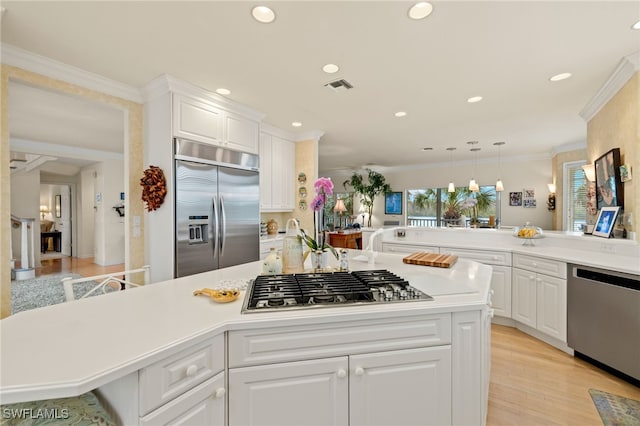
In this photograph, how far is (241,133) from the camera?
354cm

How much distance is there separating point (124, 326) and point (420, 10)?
7.45ft

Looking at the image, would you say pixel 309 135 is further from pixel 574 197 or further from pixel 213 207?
pixel 574 197

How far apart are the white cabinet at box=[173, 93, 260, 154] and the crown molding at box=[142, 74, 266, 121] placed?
4 centimetres

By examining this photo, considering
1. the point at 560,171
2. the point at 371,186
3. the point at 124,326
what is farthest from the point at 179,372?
the point at 371,186

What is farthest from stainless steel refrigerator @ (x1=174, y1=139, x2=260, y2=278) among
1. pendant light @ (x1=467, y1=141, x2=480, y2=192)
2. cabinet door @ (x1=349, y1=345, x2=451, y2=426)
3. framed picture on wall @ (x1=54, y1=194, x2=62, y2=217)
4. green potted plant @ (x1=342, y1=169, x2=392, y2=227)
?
framed picture on wall @ (x1=54, y1=194, x2=62, y2=217)

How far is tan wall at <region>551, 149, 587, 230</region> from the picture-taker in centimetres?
570

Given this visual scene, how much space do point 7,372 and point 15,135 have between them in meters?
6.08

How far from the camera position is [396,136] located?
200 inches

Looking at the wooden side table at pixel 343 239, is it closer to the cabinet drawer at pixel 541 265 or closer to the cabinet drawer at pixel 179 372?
the cabinet drawer at pixel 541 265

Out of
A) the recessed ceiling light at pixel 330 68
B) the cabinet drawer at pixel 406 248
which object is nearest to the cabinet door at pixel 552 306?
the cabinet drawer at pixel 406 248

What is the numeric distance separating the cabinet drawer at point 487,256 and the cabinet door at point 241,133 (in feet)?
9.31

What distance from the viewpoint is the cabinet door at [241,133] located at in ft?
11.1

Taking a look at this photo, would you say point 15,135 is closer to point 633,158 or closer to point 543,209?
point 633,158

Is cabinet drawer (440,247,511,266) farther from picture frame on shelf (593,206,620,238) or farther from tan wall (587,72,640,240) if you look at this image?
tan wall (587,72,640,240)
